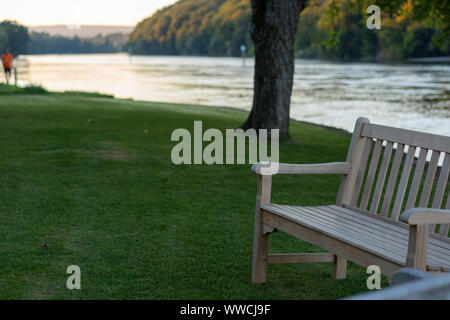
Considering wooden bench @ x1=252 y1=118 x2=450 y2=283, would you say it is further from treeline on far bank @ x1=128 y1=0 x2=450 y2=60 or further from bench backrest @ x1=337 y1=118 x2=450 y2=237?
treeline on far bank @ x1=128 y1=0 x2=450 y2=60

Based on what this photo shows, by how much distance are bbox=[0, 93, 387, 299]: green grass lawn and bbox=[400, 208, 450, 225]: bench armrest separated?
138 centimetres

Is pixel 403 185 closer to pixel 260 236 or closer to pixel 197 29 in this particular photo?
pixel 260 236

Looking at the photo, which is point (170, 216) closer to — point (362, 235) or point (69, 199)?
point (69, 199)

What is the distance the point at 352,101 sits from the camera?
2680cm

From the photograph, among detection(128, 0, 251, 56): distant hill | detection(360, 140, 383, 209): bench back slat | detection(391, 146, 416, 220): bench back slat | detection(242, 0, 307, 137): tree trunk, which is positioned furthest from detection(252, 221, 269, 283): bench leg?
detection(128, 0, 251, 56): distant hill

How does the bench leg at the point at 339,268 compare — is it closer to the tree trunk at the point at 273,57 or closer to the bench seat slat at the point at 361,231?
the bench seat slat at the point at 361,231

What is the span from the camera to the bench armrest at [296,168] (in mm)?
4227

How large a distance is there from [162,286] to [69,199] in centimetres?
280

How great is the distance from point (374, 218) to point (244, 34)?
148 meters

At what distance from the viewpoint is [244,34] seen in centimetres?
14988

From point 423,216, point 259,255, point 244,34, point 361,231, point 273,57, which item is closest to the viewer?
Result: point 423,216

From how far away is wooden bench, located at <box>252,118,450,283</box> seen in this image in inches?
124

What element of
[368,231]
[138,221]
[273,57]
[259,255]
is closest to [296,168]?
[259,255]
